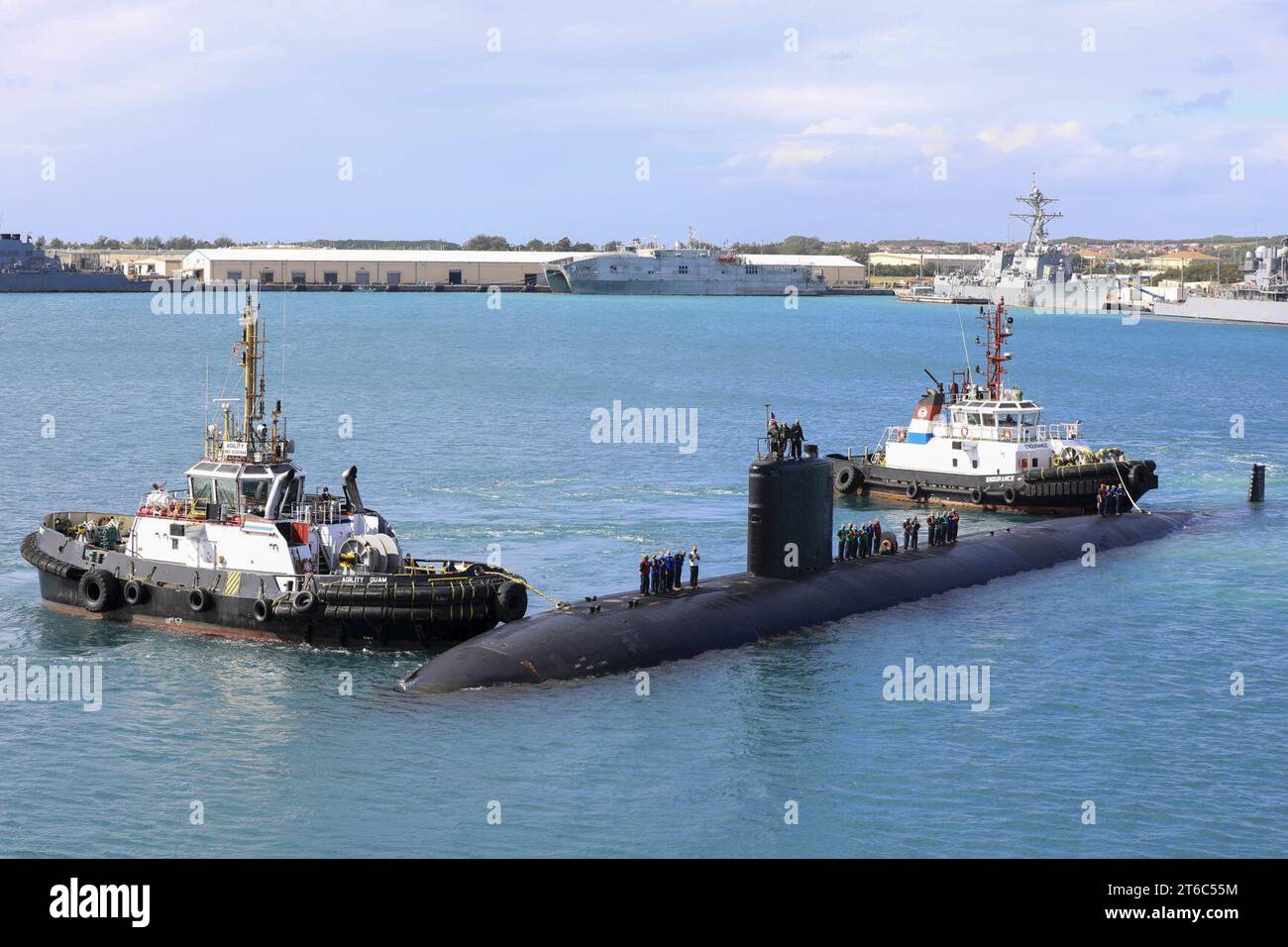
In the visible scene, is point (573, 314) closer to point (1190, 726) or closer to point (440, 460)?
point (440, 460)

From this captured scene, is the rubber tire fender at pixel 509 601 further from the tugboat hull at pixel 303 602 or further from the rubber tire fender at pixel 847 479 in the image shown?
the rubber tire fender at pixel 847 479

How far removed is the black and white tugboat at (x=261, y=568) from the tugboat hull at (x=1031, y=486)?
24294 millimetres

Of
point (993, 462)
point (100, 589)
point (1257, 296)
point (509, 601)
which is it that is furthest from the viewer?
point (1257, 296)

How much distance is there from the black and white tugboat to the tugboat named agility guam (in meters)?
23.8

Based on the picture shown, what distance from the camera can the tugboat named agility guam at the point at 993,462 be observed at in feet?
184

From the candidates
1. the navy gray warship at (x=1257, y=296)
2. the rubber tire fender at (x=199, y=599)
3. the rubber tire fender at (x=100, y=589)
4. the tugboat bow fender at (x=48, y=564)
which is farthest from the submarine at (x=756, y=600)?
the navy gray warship at (x=1257, y=296)

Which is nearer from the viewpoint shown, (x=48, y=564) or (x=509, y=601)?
(x=509, y=601)

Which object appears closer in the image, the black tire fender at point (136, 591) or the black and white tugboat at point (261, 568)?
the black and white tugboat at point (261, 568)

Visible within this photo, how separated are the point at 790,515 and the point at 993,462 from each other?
24.0 m

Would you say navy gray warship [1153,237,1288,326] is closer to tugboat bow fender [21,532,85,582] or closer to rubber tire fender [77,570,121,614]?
tugboat bow fender [21,532,85,582]

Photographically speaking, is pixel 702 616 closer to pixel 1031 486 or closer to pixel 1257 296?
pixel 1031 486

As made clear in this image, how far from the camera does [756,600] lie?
115 feet

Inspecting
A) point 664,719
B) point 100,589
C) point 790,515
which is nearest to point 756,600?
point 790,515
